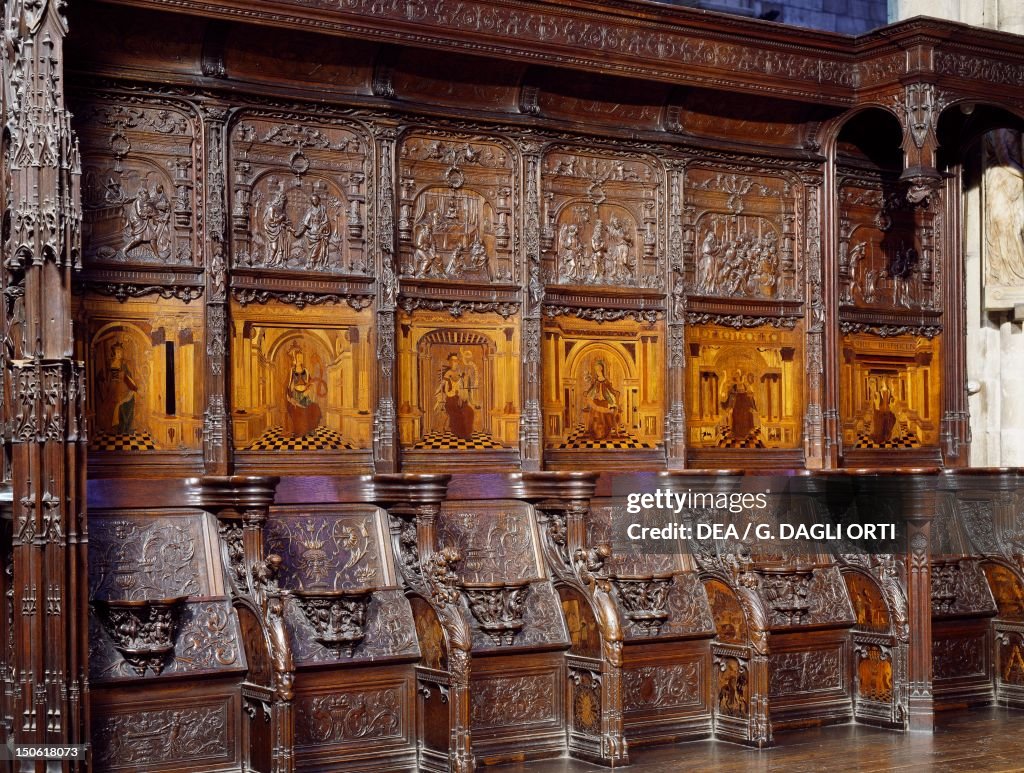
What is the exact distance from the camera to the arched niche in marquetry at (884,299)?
10.8m

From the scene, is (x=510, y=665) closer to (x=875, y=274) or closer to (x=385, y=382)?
(x=385, y=382)

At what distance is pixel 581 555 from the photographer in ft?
27.9

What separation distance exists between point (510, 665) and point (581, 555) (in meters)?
0.71

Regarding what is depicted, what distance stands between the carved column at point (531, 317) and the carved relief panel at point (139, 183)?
81.6 inches

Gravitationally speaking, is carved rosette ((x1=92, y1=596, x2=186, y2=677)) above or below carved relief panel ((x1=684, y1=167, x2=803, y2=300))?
below

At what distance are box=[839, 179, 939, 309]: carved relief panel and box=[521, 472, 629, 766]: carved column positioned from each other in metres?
3.01

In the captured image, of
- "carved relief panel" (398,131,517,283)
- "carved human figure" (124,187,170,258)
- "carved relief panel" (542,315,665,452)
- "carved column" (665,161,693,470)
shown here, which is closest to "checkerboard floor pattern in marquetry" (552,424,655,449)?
"carved relief panel" (542,315,665,452)

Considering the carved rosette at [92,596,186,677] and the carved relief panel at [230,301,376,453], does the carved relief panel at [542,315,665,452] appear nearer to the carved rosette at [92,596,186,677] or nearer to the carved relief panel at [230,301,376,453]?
the carved relief panel at [230,301,376,453]

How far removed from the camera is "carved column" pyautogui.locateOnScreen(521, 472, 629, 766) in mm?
8172

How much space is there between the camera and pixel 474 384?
9.41m

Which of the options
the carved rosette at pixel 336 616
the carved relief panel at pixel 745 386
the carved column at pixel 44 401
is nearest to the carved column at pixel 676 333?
the carved relief panel at pixel 745 386

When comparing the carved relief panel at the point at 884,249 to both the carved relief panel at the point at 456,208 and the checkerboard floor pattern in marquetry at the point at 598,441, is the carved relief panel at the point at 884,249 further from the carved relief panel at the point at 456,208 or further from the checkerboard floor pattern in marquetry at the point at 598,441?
the carved relief panel at the point at 456,208

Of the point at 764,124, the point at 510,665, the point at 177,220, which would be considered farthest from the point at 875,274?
the point at 177,220

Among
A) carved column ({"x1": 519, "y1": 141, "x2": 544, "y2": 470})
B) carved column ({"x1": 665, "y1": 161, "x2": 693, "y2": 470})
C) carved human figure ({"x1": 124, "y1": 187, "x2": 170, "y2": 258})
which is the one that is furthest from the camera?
carved column ({"x1": 665, "y1": 161, "x2": 693, "y2": 470})
